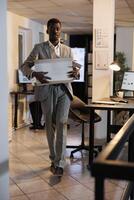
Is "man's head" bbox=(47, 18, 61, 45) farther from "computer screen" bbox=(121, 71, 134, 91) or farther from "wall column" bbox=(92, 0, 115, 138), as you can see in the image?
"computer screen" bbox=(121, 71, 134, 91)

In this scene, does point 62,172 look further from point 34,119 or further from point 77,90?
point 77,90

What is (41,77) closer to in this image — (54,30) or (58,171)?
(54,30)

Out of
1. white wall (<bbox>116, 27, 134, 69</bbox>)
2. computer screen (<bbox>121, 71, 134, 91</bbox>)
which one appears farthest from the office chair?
white wall (<bbox>116, 27, 134, 69</bbox>)

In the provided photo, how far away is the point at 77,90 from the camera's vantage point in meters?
10.4

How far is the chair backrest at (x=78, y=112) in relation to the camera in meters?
4.60

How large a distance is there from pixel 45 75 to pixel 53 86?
171mm

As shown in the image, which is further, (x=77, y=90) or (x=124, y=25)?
(x=77, y=90)

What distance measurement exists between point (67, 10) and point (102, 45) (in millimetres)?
1781

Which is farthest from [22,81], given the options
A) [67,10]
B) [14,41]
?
[67,10]

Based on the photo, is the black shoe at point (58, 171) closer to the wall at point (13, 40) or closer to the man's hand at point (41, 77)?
the man's hand at point (41, 77)

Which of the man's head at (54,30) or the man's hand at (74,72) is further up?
the man's head at (54,30)

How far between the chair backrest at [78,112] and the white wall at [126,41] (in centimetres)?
431

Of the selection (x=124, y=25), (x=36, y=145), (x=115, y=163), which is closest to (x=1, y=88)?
(x=115, y=163)

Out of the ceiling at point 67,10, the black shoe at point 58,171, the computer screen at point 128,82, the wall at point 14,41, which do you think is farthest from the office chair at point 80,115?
the ceiling at point 67,10
